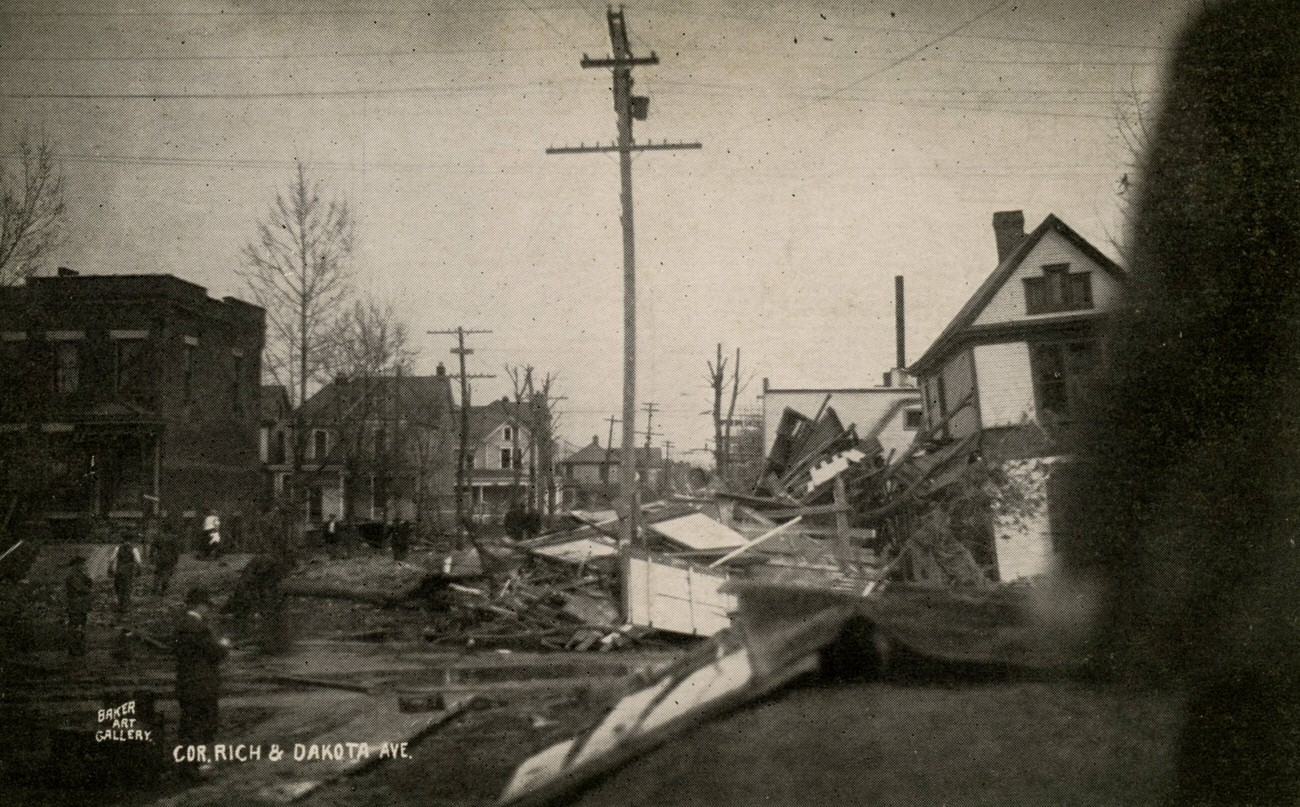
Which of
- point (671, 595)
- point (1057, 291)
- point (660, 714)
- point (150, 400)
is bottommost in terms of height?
point (671, 595)

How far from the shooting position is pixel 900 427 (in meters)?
32.0

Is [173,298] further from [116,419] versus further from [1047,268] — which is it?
[1047,268]

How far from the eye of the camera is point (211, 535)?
2088 cm

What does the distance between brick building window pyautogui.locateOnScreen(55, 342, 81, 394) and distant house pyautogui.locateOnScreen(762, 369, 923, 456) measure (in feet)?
71.2

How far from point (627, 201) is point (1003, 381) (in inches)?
375

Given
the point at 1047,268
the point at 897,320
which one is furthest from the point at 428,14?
the point at 897,320

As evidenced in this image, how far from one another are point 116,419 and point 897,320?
2834 cm

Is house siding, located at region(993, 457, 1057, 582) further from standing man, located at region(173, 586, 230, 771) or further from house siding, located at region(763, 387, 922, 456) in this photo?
house siding, located at region(763, 387, 922, 456)

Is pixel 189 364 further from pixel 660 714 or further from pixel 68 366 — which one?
pixel 660 714

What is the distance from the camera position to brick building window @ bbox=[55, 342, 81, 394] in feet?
65.9

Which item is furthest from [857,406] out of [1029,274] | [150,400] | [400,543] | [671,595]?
[150,400]

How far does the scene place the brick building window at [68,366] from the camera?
20.1 m

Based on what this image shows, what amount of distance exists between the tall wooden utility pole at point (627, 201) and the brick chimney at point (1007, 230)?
1053 centimetres

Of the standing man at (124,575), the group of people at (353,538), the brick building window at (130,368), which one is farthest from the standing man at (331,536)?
the standing man at (124,575)
